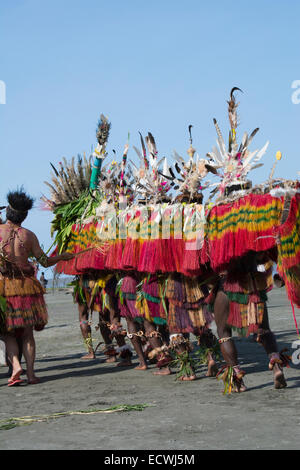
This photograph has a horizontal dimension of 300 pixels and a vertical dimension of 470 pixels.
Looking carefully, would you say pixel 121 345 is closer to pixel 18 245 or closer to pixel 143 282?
pixel 143 282

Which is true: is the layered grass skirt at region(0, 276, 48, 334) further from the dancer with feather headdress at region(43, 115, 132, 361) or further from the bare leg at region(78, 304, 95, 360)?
the bare leg at region(78, 304, 95, 360)

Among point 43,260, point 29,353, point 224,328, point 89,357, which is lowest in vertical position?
point 89,357

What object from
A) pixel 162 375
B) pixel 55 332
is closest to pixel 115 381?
pixel 162 375

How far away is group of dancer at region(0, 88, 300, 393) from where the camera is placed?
5.52 meters

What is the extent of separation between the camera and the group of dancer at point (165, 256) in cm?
552

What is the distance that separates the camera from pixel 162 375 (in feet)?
22.7

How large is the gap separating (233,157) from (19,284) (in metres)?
2.59

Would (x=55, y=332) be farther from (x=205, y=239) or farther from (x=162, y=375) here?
(x=205, y=239)

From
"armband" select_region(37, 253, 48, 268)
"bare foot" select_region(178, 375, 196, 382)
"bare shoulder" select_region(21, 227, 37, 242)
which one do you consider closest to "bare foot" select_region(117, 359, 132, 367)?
"bare foot" select_region(178, 375, 196, 382)

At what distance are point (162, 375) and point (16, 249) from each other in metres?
2.10

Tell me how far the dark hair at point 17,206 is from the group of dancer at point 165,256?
0.03 ft

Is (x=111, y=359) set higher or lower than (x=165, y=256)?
lower

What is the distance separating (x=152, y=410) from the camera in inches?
195

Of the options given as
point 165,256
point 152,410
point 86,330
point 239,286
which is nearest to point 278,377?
point 239,286
